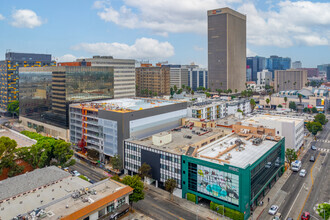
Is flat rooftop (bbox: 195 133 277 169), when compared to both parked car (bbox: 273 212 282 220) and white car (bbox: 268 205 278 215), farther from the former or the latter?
parked car (bbox: 273 212 282 220)

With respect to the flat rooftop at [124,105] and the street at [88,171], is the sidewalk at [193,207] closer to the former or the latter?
the street at [88,171]

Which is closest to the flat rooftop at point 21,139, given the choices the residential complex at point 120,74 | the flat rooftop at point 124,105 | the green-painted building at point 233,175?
the flat rooftop at point 124,105

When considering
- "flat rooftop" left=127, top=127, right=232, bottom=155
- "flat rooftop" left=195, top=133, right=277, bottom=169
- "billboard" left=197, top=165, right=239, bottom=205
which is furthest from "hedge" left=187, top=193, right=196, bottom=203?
"flat rooftop" left=127, top=127, right=232, bottom=155

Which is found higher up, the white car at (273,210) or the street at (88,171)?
the street at (88,171)

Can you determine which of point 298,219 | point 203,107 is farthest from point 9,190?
point 203,107

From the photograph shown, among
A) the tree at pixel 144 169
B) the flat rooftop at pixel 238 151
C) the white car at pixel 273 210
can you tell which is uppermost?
the flat rooftop at pixel 238 151

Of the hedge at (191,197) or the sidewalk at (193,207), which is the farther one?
the hedge at (191,197)

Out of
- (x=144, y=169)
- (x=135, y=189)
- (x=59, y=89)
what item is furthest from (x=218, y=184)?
(x=59, y=89)

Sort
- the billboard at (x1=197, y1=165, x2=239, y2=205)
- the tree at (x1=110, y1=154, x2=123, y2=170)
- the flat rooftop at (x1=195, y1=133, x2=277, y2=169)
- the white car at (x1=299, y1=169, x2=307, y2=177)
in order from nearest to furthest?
the billboard at (x1=197, y1=165, x2=239, y2=205)
the flat rooftop at (x1=195, y1=133, x2=277, y2=169)
the tree at (x1=110, y1=154, x2=123, y2=170)
the white car at (x1=299, y1=169, x2=307, y2=177)

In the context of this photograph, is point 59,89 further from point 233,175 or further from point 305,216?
point 305,216
